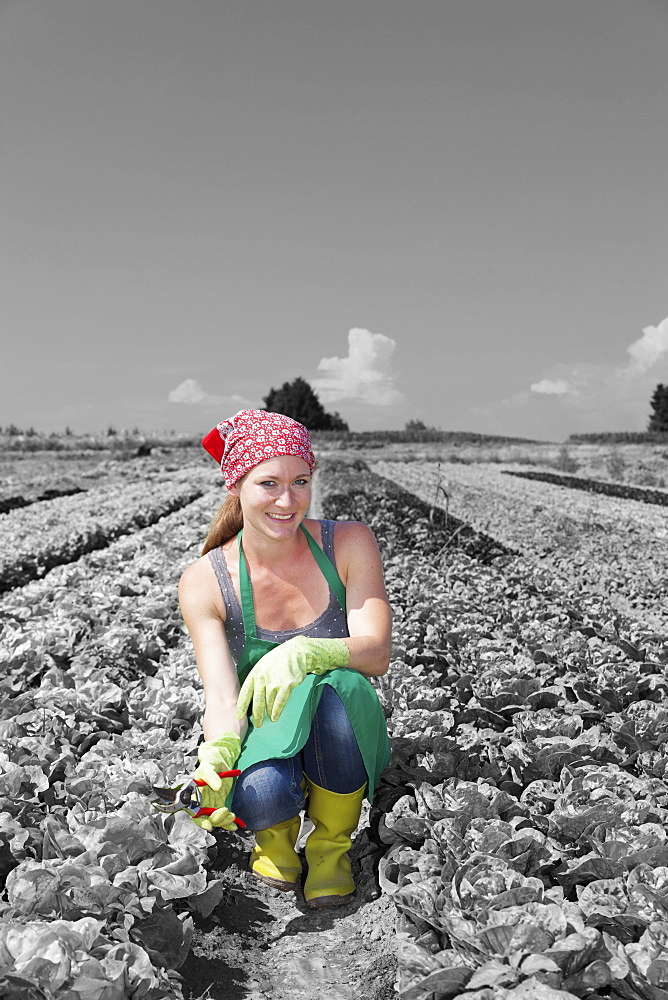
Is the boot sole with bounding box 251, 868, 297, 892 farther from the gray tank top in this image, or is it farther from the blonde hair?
the blonde hair

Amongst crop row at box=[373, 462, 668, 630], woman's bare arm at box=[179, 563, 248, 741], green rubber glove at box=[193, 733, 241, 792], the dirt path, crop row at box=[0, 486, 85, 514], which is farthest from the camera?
crop row at box=[0, 486, 85, 514]

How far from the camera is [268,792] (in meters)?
2.54

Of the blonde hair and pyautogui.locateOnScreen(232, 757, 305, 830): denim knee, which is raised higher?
the blonde hair

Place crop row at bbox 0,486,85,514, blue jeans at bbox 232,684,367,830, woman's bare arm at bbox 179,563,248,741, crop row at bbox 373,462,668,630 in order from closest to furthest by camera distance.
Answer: blue jeans at bbox 232,684,367,830
woman's bare arm at bbox 179,563,248,741
crop row at bbox 373,462,668,630
crop row at bbox 0,486,85,514

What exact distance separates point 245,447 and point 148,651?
2.51 meters

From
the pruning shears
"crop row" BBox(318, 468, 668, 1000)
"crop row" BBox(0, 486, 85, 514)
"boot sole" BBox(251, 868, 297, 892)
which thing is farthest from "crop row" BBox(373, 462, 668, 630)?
"crop row" BBox(0, 486, 85, 514)

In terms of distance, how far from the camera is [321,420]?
70688 millimetres

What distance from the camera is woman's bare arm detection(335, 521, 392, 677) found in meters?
2.66

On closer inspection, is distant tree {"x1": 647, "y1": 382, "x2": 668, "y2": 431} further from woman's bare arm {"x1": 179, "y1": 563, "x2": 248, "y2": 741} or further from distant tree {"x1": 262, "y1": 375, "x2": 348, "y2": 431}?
woman's bare arm {"x1": 179, "y1": 563, "x2": 248, "y2": 741}

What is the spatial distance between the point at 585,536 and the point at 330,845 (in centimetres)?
825

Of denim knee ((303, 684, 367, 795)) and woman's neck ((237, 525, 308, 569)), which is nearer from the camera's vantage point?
denim knee ((303, 684, 367, 795))

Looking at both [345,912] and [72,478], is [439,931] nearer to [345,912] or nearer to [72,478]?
[345,912]

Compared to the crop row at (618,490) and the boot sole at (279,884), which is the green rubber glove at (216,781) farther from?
the crop row at (618,490)

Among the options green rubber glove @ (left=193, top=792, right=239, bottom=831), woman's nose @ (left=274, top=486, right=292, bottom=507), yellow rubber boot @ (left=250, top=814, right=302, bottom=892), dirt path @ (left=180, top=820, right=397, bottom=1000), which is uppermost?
woman's nose @ (left=274, top=486, right=292, bottom=507)
